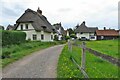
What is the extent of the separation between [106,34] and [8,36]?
66695 millimetres

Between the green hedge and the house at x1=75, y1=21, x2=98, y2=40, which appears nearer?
the green hedge

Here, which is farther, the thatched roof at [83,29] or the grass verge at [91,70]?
the thatched roof at [83,29]

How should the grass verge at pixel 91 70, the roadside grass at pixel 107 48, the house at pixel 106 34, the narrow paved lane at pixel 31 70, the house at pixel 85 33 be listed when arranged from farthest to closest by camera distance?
1. the house at pixel 106 34
2. the house at pixel 85 33
3. the roadside grass at pixel 107 48
4. the narrow paved lane at pixel 31 70
5. the grass verge at pixel 91 70

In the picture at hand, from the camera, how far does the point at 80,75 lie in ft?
29.9

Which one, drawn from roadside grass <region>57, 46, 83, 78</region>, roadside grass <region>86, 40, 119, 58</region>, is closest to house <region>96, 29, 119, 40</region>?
roadside grass <region>86, 40, 119, 58</region>

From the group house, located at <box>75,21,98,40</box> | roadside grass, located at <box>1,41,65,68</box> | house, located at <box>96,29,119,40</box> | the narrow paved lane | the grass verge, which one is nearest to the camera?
the grass verge

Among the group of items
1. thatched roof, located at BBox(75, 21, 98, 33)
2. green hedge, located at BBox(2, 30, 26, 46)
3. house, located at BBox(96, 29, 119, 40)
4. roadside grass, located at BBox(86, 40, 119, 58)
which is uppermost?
thatched roof, located at BBox(75, 21, 98, 33)

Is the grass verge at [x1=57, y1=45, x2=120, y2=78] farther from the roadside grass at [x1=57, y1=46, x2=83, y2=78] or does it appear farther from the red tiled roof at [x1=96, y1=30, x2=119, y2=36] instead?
the red tiled roof at [x1=96, y1=30, x2=119, y2=36]

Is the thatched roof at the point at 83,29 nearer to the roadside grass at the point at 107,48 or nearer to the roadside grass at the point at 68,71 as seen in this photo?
the roadside grass at the point at 107,48

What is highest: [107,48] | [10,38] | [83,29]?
[83,29]

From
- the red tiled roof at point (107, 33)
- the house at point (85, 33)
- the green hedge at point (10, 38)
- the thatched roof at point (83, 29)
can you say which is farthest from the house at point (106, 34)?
the green hedge at point (10, 38)

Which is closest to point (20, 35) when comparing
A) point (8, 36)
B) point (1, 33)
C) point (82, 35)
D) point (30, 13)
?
point (8, 36)

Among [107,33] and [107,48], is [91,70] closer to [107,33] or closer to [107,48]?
[107,48]

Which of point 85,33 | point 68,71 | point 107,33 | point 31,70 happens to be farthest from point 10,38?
point 107,33
